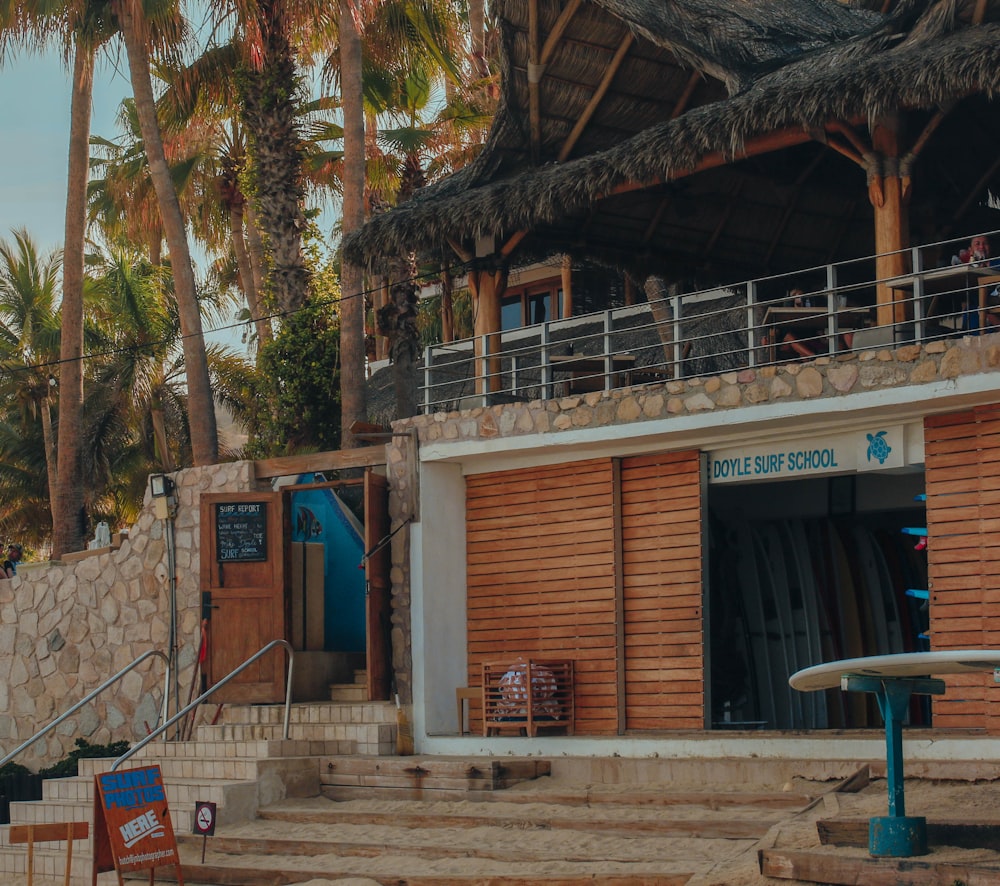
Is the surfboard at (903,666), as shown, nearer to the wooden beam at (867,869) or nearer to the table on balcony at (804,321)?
the wooden beam at (867,869)

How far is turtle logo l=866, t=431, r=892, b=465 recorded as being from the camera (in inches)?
507

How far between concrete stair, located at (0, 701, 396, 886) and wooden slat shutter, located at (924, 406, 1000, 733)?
531 centimetres

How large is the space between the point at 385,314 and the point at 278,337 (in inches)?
65.3

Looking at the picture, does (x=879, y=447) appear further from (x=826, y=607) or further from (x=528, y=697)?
(x=528, y=697)

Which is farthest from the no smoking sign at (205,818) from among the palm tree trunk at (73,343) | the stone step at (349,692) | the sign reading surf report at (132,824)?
the palm tree trunk at (73,343)

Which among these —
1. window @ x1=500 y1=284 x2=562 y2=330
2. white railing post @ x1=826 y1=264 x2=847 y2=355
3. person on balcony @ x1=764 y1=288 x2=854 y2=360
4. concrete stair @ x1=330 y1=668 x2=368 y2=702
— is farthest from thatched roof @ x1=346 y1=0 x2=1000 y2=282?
window @ x1=500 y1=284 x2=562 y2=330

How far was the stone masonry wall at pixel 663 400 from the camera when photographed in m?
12.1

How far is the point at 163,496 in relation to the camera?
56.0ft

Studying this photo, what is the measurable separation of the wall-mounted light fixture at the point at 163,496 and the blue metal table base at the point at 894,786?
32.2 feet

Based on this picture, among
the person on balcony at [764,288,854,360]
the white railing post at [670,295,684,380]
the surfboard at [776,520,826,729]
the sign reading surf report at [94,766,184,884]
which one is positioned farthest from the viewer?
the surfboard at [776,520,826,729]

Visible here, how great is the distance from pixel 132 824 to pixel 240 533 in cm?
524

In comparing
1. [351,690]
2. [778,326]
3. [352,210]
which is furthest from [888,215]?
[352,210]

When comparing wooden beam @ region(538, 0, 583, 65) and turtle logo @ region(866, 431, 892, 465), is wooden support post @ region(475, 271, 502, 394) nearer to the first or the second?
wooden beam @ region(538, 0, 583, 65)

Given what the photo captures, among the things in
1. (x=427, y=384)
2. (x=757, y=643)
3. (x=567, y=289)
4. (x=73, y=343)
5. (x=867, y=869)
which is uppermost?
(x=567, y=289)
